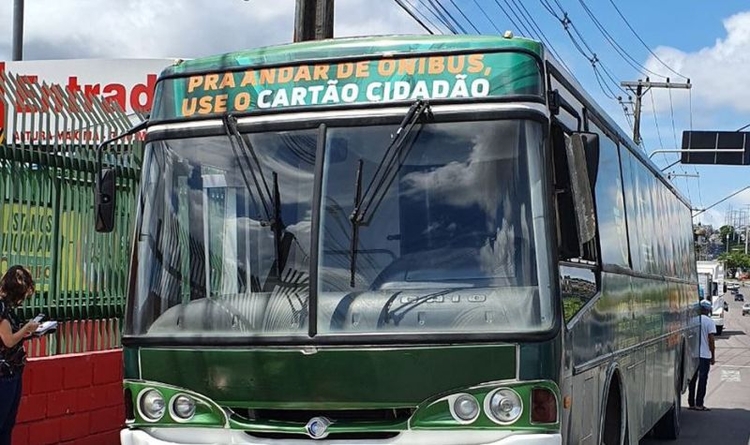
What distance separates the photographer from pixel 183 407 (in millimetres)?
5559

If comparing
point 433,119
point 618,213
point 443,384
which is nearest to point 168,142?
point 433,119

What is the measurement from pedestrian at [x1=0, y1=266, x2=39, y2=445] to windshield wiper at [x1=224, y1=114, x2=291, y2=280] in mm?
2563

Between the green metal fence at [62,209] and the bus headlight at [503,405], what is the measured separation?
474 centimetres

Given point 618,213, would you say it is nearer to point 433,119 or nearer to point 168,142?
point 433,119

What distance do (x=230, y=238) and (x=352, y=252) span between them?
773 millimetres

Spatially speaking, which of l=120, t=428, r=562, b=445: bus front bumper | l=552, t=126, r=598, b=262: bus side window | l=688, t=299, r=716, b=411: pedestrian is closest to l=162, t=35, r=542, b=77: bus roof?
l=552, t=126, r=598, b=262: bus side window

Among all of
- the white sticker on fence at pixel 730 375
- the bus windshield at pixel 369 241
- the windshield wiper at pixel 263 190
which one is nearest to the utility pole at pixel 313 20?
the windshield wiper at pixel 263 190

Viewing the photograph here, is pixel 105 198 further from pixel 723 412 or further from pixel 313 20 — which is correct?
pixel 723 412

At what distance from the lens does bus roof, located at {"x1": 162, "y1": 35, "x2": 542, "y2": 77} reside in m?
5.57

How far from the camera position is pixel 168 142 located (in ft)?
19.5

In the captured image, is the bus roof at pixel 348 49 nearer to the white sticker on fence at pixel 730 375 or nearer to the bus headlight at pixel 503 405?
the bus headlight at pixel 503 405

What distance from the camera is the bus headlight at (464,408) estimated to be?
16.7 ft

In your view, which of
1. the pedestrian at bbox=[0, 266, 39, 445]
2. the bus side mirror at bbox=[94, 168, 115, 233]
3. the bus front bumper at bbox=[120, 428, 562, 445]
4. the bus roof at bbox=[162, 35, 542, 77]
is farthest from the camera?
the pedestrian at bbox=[0, 266, 39, 445]

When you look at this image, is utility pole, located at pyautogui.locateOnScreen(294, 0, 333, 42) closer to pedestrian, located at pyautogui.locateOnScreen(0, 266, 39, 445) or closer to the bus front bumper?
pedestrian, located at pyautogui.locateOnScreen(0, 266, 39, 445)
